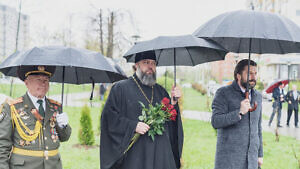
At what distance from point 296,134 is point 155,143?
9.81m

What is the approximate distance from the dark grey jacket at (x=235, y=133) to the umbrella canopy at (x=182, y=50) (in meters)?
0.59

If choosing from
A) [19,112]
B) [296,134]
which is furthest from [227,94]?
[296,134]

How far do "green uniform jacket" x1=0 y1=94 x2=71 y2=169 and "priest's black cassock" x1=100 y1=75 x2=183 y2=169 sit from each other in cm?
55

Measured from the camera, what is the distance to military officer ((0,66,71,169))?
8.54ft

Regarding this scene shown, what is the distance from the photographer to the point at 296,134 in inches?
440

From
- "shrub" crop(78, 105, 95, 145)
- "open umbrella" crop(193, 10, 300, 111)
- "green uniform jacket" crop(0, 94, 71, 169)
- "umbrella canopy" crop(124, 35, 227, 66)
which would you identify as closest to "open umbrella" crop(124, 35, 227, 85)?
"umbrella canopy" crop(124, 35, 227, 66)

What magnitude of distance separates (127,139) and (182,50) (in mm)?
1590

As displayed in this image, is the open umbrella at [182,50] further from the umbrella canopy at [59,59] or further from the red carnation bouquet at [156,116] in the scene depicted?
the red carnation bouquet at [156,116]

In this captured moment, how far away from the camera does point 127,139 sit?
314 centimetres

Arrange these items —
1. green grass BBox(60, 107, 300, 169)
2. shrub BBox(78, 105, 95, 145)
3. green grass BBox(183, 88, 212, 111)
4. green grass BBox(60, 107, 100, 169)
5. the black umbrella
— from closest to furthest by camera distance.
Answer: the black umbrella < green grass BBox(60, 107, 100, 169) < green grass BBox(60, 107, 300, 169) < shrub BBox(78, 105, 95, 145) < green grass BBox(183, 88, 212, 111)

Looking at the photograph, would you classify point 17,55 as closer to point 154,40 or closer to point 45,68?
point 45,68

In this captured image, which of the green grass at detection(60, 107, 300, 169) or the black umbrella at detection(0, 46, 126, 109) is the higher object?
the black umbrella at detection(0, 46, 126, 109)

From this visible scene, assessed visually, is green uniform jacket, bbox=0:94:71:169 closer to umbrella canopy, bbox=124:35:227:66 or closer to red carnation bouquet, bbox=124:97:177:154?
red carnation bouquet, bbox=124:97:177:154

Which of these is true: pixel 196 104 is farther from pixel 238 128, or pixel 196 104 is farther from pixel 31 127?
pixel 31 127
